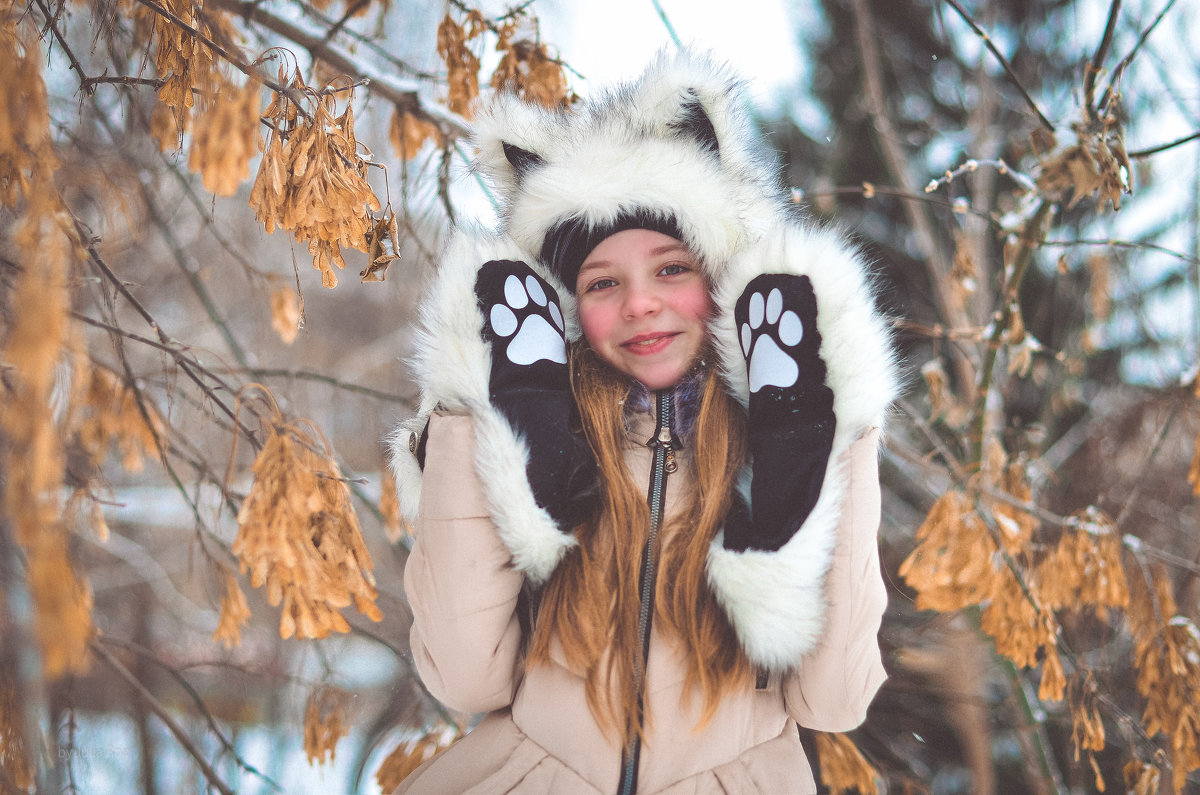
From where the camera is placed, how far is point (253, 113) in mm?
935

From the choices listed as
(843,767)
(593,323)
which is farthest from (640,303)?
(843,767)

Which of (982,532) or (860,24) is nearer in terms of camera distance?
(982,532)

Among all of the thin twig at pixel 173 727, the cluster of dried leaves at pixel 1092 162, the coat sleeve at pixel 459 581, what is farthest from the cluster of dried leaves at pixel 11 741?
the cluster of dried leaves at pixel 1092 162

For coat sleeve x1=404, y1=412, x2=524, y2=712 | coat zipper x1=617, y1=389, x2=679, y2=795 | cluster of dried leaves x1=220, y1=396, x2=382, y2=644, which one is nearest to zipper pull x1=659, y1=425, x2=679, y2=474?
coat zipper x1=617, y1=389, x2=679, y2=795

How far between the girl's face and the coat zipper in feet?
0.26

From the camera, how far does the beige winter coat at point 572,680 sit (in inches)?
52.0

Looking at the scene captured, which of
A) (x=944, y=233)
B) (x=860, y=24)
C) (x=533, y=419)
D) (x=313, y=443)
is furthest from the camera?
(x=944, y=233)

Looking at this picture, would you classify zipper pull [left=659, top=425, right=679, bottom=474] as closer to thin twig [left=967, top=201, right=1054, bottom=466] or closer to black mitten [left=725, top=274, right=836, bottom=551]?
black mitten [left=725, top=274, right=836, bottom=551]

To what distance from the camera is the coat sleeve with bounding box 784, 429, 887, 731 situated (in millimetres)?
1319

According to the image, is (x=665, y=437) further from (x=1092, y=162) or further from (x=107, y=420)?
(x=107, y=420)

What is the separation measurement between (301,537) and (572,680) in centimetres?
58

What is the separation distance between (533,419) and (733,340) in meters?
0.43

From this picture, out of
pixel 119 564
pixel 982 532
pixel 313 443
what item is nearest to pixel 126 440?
pixel 313 443

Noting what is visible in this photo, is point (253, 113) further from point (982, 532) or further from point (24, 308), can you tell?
point (982, 532)
